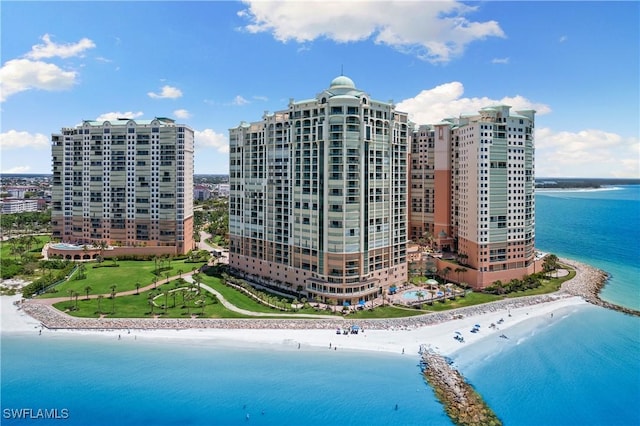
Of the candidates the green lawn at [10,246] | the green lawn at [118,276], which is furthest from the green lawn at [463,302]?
the green lawn at [10,246]

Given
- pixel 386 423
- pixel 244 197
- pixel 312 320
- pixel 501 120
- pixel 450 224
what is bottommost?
pixel 386 423

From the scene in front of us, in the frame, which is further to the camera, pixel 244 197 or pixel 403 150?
pixel 244 197

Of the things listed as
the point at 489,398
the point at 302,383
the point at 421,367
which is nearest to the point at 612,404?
the point at 489,398

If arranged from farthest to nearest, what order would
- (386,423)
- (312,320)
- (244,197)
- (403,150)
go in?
1. (244,197)
2. (403,150)
3. (312,320)
4. (386,423)

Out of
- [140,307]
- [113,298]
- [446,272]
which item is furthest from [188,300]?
Result: [446,272]

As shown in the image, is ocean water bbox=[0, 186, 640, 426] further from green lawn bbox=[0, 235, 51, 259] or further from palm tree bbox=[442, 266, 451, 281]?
green lawn bbox=[0, 235, 51, 259]

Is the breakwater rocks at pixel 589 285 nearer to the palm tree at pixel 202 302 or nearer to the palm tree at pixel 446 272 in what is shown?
the palm tree at pixel 446 272

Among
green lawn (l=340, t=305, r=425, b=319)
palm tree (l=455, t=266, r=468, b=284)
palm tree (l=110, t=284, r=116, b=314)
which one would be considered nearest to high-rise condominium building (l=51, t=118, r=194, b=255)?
palm tree (l=110, t=284, r=116, b=314)

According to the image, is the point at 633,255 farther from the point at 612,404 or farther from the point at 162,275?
the point at 162,275
